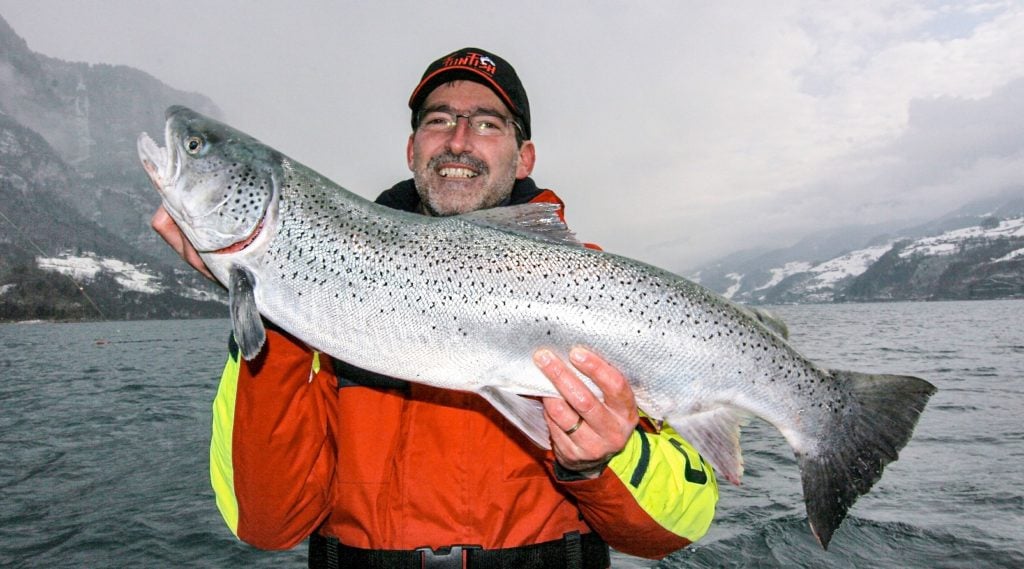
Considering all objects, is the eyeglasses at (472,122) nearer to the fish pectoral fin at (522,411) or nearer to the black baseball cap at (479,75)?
the black baseball cap at (479,75)

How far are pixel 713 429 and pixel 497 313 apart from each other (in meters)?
1.32

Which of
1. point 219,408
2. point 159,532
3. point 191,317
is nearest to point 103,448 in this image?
point 159,532

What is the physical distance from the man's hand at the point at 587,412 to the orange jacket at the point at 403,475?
0.18 metres

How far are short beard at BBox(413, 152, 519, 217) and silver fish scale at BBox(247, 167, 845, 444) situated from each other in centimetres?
115

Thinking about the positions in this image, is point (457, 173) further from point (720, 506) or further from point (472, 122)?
point (720, 506)

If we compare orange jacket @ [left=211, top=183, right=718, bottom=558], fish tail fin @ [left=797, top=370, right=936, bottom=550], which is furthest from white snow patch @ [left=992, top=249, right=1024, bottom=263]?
orange jacket @ [left=211, top=183, right=718, bottom=558]

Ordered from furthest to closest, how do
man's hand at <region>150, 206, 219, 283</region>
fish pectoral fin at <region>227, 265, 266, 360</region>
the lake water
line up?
the lake water
man's hand at <region>150, 206, 219, 283</region>
fish pectoral fin at <region>227, 265, 266, 360</region>

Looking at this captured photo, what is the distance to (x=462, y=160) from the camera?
4.12 m

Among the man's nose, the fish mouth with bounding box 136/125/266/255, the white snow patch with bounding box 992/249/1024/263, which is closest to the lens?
the fish mouth with bounding box 136/125/266/255

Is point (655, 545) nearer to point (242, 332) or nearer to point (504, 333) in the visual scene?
point (504, 333)

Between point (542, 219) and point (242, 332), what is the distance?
166 centimetres

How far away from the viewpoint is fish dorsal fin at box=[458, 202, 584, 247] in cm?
316

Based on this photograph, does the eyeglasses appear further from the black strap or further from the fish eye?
the black strap

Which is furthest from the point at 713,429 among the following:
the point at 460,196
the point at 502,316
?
the point at 460,196
